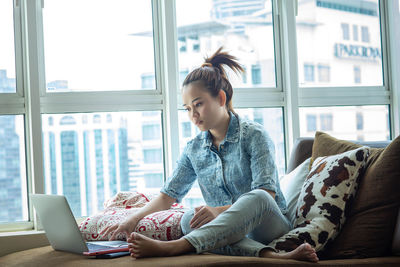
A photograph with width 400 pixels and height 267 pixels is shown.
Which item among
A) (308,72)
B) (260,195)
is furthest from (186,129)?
(260,195)

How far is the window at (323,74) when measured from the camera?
122 inches

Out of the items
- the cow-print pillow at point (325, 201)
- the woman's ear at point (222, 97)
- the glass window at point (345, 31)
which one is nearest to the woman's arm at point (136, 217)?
the woman's ear at point (222, 97)

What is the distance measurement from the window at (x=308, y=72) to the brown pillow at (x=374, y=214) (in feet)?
4.13

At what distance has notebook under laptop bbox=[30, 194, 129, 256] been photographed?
1.75 metres

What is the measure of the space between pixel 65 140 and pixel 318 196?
4.77 ft

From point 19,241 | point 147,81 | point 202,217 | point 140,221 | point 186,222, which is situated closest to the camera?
point 202,217

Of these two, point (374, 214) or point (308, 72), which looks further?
point (308, 72)

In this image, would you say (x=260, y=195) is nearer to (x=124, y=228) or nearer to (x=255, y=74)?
(x=124, y=228)

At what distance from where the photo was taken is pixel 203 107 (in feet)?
7.25

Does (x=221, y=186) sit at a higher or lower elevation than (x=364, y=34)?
lower

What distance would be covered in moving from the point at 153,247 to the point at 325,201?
2.18 feet

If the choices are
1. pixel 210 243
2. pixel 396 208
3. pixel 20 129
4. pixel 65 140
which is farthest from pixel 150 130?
pixel 396 208

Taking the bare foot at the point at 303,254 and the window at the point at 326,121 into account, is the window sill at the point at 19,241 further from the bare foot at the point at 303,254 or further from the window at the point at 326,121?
the window at the point at 326,121

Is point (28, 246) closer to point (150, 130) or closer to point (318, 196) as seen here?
point (150, 130)
